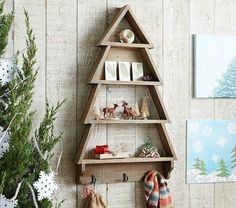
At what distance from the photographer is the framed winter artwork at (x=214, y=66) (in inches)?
115

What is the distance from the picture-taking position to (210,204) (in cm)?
296

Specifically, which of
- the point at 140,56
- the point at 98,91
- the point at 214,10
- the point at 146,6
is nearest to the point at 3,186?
the point at 98,91

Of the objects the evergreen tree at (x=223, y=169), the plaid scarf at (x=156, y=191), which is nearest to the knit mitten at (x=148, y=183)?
the plaid scarf at (x=156, y=191)

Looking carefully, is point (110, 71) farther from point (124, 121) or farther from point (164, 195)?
point (164, 195)

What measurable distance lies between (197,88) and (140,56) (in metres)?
0.35

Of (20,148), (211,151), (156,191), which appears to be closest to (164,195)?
(156,191)

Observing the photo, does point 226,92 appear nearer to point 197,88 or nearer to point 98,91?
point 197,88

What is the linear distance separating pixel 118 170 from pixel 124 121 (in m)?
0.24

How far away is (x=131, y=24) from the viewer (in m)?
2.75

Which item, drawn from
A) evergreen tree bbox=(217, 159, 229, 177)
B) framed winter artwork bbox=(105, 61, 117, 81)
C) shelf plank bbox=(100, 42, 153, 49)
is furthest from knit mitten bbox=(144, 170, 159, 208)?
shelf plank bbox=(100, 42, 153, 49)

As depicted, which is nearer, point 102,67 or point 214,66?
point 102,67

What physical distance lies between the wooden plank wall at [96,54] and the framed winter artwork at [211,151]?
34 mm

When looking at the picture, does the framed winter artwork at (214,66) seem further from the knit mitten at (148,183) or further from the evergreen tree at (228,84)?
the knit mitten at (148,183)

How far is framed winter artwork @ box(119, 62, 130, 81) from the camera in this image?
271cm
